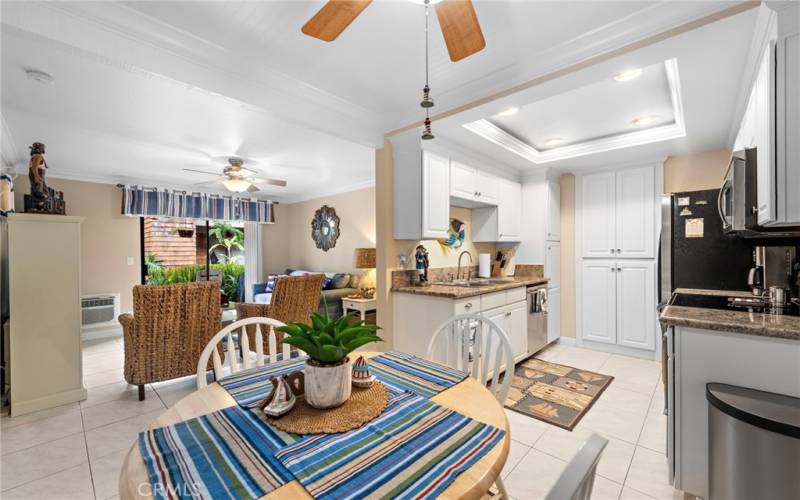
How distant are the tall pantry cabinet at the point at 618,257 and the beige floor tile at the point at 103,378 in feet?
16.6

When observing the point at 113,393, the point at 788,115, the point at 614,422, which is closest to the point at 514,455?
the point at 614,422

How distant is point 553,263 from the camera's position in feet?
14.0

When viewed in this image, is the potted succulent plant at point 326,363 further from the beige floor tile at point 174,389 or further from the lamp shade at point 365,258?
the lamp shade at point 365,258

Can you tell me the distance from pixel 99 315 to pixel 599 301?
672cm

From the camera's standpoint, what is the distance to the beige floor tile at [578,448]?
1.91 meters

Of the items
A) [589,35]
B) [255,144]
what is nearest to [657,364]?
[589,35]

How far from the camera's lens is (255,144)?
384cm

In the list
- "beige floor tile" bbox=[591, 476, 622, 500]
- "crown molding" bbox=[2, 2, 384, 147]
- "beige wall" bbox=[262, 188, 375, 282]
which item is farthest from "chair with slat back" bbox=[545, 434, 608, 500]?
"beige wall" bbox=[262, 188, 375, 282]

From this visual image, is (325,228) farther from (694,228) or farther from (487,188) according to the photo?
(694,228)

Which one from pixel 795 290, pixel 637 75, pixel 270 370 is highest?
pixel 637 75

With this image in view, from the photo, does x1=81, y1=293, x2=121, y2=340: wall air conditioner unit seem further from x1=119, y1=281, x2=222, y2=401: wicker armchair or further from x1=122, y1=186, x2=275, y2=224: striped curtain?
x1=119, y1=281, x2=222, y2=401: wicker armchair

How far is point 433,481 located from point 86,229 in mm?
6369

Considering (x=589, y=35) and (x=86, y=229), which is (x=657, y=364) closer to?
(x=589, y=35)

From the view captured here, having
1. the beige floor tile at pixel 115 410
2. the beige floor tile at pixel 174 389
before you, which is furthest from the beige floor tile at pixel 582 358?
the beige floor tile at pixel 115 410
